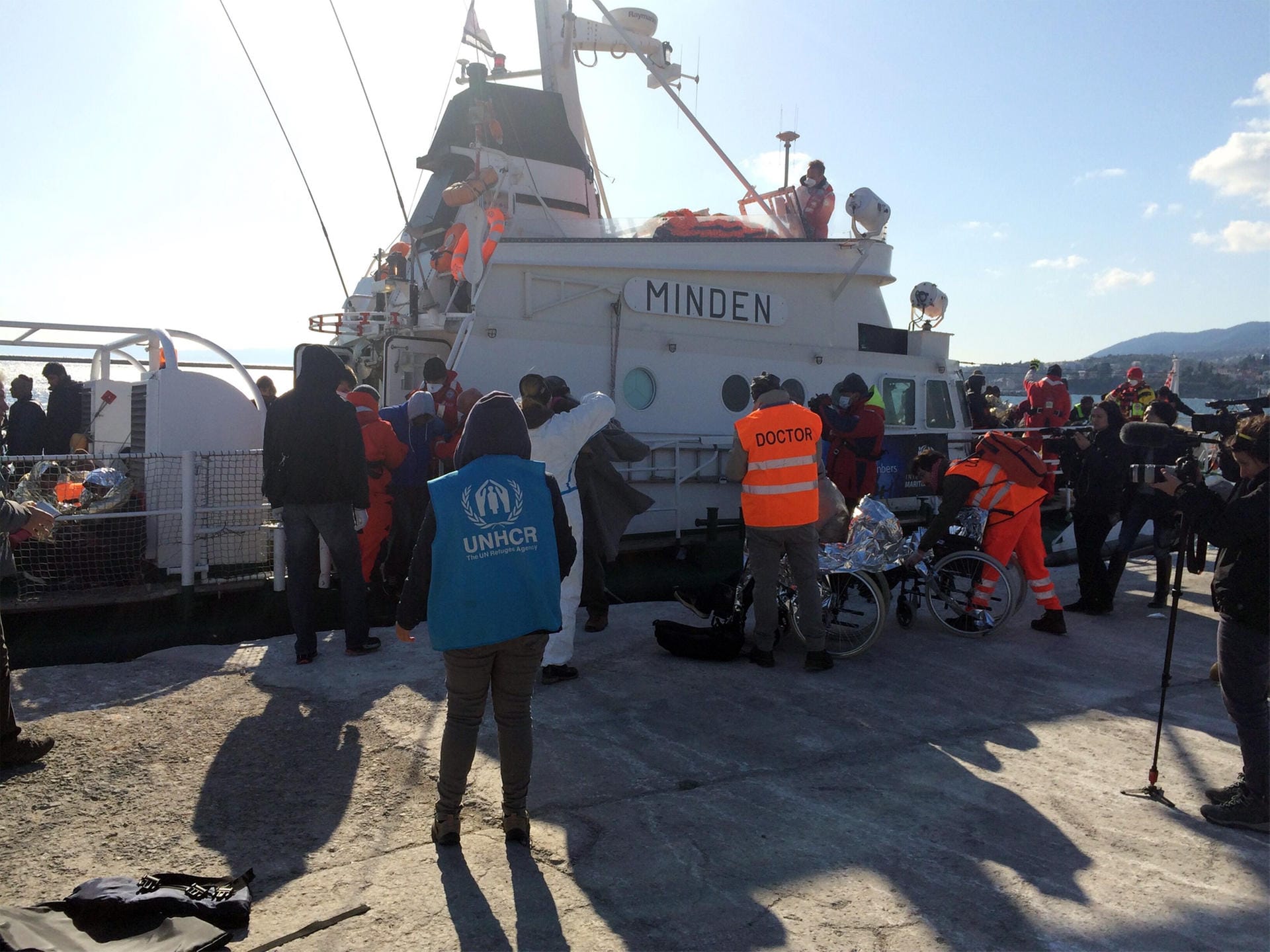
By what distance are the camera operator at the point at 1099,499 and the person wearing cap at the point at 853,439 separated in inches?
69.9

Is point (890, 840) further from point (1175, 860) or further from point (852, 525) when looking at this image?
point (852, 525)

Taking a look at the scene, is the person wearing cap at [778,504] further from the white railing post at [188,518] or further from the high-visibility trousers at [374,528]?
the white railing post at [188,518]

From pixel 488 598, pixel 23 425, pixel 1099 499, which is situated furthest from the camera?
pixel 23 425

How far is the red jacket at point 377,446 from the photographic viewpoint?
267 inches

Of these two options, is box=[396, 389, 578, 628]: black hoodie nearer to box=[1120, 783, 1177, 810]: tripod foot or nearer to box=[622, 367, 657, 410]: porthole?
box=[1120, 783, 1177, 810]: tripod foot

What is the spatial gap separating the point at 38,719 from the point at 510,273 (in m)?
5.54

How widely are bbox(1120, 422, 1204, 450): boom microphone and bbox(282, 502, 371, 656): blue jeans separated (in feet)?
15.2

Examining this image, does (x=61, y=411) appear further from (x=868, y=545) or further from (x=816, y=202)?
(x=816, y=202)

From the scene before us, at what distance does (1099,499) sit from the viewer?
7.42 metres

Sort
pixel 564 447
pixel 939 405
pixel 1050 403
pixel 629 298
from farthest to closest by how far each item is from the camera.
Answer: pixel 1050 403, pixel 939 405, pixel 629 298, pixel 564 447

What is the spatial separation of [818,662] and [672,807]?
2.23 m

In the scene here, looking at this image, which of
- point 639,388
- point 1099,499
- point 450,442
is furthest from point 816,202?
point 450,442

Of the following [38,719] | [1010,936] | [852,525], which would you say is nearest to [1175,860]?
[1010,936]

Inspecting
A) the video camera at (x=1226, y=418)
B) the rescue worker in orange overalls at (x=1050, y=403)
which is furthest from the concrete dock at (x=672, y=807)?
the rescue worker in orange overalls at (x=1050, y=403)
